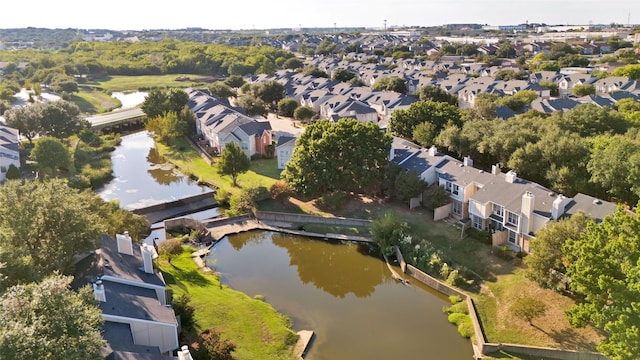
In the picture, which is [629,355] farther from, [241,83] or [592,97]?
[241,83]

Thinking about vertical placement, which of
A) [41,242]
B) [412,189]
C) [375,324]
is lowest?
[375,324]

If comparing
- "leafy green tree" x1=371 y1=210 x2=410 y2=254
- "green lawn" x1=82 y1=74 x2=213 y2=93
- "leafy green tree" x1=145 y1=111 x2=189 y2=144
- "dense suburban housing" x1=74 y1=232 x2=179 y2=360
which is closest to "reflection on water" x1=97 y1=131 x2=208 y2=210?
"leafy green tree" x1=145 y1=111 x2=189 y2=144

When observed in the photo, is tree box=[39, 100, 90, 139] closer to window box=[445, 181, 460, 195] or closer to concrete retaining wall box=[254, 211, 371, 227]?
concrete retaining wall box=[254, 211, 371, 227]

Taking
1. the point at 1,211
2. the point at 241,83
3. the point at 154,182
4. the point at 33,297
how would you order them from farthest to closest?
the point at 241,83
the point at 154,182
the point at 1,211
the point at 33,297

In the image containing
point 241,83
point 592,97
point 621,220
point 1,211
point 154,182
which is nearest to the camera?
point 621,220

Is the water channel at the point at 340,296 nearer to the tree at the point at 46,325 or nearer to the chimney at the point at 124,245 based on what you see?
the chimney at the point at 124,245

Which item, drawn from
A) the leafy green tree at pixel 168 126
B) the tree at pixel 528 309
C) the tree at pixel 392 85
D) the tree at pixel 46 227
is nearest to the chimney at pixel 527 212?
the tree at pixel 528 309

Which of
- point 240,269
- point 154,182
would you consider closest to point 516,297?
point 240,269
